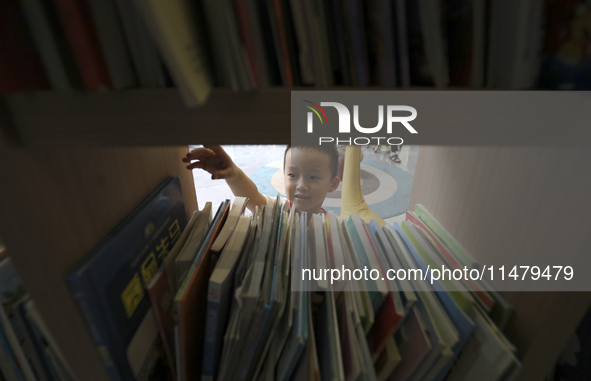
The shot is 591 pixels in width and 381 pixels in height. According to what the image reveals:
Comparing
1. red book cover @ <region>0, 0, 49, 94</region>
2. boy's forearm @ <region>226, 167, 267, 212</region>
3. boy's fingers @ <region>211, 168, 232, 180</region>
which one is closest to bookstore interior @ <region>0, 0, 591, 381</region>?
red book cover @ <region>0, 0, 49, 94</region>

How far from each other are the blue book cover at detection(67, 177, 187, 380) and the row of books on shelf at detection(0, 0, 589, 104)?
26 cm

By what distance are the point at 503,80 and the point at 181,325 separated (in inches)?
21.8

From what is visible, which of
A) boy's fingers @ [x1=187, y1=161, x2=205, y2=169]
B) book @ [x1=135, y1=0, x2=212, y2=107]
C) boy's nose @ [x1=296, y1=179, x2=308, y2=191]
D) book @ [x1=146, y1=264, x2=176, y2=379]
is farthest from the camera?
boy's nose @ [x1=296, y1=179, x2=308, y2=191]

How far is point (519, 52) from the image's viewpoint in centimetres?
28

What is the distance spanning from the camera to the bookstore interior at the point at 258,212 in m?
0.28

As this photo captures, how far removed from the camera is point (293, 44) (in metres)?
0.31

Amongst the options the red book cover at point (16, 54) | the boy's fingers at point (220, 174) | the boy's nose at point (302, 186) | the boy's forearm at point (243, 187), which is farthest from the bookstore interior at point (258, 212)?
the boy's nose at point (302, 186)

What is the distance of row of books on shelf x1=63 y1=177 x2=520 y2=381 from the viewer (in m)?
0.43

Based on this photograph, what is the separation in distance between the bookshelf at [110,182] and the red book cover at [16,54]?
19mm

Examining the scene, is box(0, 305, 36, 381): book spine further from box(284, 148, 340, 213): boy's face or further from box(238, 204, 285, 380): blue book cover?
box(284, 148, 340, 213): boy's face

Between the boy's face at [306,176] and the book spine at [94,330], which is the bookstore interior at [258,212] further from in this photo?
the boy's face at [306,176]

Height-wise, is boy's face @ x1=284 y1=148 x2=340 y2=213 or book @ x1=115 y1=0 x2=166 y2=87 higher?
book @ x1=115 y1=0 x2=166 y2=87

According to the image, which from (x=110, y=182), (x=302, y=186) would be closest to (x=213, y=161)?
(x=110, y=182)

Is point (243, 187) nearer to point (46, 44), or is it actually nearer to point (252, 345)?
point (252, 345)
